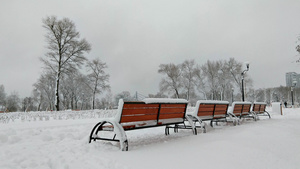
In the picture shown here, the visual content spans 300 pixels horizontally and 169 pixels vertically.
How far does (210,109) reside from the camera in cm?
725

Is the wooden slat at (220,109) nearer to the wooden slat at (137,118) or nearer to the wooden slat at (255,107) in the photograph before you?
the wooden slat at (137,118)

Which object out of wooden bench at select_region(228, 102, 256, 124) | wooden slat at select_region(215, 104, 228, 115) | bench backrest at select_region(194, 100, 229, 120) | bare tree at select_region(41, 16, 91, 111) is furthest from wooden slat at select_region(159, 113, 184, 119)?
bare tree at select_region(41, 16, 91, 111)

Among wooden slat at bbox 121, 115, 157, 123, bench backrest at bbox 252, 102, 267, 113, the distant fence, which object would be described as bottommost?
the distant fence

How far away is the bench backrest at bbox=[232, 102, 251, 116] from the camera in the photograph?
890 cm

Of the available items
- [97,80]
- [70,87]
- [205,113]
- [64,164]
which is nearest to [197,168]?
[64,164]

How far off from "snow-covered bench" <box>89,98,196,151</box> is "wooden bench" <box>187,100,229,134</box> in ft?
2.58

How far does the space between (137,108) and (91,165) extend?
5.52 feet

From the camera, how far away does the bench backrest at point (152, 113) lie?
13.8 ft

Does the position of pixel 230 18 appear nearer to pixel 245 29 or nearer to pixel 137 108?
pixel 245 29

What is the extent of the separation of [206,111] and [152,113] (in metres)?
2.84

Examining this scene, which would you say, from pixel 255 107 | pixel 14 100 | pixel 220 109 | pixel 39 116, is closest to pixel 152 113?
pixel 220 109

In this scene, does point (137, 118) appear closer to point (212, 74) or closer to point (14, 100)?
point (212, 74)

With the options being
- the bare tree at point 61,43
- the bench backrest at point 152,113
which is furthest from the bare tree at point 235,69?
the bench backrest at point 152,113

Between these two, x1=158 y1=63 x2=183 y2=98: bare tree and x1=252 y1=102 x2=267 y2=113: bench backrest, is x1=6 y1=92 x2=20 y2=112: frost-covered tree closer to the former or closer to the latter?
x1=158 y1=63 x2=183 y2=98: bare tree
